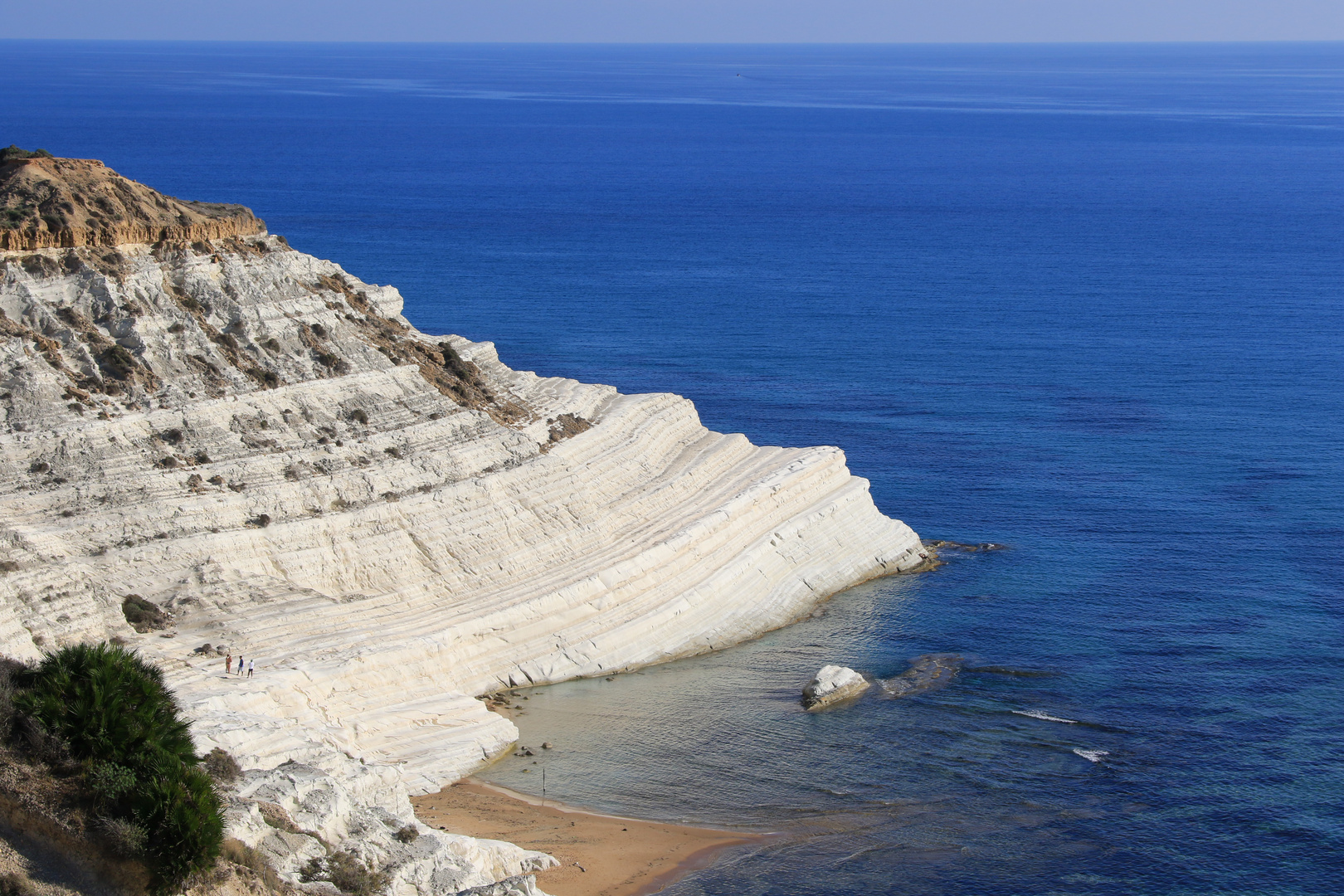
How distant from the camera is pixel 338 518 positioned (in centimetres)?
4606

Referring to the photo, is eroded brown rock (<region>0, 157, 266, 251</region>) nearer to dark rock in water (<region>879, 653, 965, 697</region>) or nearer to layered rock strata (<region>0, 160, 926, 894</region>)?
layered rock strata (<region>0, 160, 926, 894</region>)

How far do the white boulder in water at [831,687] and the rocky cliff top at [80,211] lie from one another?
26894 mm

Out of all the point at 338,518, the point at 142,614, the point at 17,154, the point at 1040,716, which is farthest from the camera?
the point at 17,154

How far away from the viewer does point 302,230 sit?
442ft

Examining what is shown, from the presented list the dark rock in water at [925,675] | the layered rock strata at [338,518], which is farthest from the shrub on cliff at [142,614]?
the dark rock in water at [925,675]

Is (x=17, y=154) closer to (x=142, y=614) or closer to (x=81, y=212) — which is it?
(x=81, y=212)

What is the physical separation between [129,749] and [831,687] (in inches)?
995

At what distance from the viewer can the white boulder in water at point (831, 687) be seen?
46.2m

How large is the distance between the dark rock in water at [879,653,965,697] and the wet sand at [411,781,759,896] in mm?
A: 11290

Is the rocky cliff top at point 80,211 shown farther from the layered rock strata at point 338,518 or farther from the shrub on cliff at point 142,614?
the shrub on cliff at point 142,614

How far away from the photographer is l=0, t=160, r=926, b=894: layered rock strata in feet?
130

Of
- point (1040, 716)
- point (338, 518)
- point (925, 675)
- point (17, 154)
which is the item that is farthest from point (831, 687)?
point (17, 154)

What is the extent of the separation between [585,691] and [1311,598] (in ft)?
96.5

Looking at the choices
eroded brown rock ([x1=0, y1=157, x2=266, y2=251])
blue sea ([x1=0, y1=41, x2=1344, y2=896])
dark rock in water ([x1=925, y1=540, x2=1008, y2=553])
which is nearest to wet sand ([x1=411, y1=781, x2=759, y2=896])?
blue sea ([x1=0, y1=41, x2=1344, y2=896])
